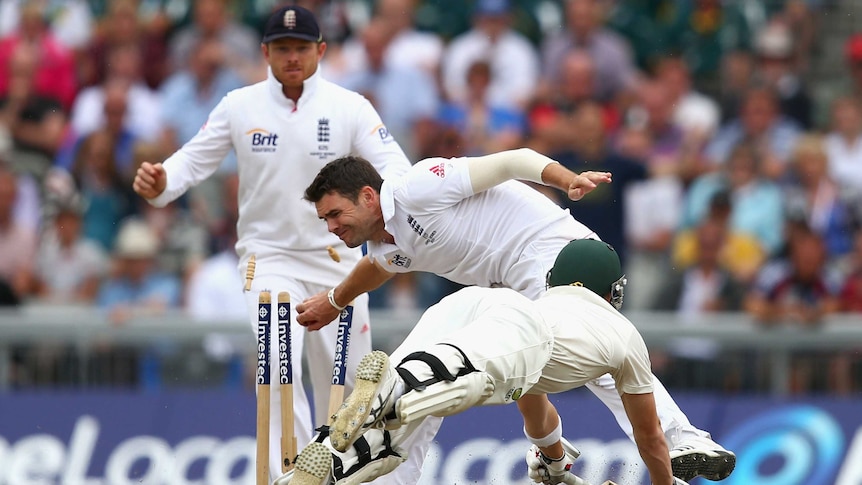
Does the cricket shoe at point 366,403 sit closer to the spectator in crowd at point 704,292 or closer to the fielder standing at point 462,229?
the fielder standing at point 462,229

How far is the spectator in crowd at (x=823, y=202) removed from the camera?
1341cm

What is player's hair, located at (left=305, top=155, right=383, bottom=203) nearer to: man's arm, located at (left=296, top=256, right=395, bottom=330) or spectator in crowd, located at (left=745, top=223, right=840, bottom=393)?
man's arm, located at (left=296, top=256, right=395, bottom=330)

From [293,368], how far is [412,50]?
645 cm

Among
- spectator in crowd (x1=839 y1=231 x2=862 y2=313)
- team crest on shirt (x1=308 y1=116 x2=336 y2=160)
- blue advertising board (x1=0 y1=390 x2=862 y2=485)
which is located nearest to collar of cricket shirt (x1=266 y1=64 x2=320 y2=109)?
team crest on shirt (x1=308 y1=116 x2=336 y2=160)

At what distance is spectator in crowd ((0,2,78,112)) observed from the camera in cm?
1528

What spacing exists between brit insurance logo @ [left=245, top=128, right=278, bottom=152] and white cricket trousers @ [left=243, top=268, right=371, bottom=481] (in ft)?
2.56

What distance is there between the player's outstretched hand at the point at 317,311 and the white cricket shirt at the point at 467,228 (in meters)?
0.50

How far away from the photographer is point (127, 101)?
1473 centimetres

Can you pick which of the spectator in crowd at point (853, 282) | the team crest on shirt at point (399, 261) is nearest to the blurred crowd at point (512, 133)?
the spectator in crowd at point (853, 282)

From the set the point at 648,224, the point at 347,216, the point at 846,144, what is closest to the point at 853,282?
the point at 648,224

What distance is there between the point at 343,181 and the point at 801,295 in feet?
18.8

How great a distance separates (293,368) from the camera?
9055 mm

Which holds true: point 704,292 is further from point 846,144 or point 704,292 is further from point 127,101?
point 127,101

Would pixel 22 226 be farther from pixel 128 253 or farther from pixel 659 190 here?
pixel 659 190
